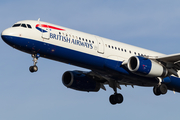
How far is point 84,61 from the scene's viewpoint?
135 ft

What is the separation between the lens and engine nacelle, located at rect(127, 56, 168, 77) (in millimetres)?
41375

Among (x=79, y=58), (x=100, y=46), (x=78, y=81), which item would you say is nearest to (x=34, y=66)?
(x=79, y=58)

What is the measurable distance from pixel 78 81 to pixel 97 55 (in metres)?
7.00

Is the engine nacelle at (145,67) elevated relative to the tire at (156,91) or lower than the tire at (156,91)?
elevated

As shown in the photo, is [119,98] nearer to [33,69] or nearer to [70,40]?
[70,40]

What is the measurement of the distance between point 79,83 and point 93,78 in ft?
5.70

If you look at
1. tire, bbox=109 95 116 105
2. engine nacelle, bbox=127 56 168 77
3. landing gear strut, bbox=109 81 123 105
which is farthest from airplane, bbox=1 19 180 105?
tire, bbox=109 95 116 105

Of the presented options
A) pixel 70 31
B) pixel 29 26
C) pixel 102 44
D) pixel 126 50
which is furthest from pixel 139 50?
pixel 29 26

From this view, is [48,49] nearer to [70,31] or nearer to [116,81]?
[70,31]

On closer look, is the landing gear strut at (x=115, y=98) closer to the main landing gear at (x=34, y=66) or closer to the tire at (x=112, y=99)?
the tire at (x=112, y=99)

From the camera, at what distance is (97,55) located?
41594 mm

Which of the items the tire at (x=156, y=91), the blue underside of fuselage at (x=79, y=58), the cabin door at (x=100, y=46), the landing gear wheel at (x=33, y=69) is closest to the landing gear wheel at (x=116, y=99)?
the blue underside of fuselage at (x=79, y=58)

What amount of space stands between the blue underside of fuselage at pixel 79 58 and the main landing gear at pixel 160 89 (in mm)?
791

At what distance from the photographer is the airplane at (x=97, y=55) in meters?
39.2
